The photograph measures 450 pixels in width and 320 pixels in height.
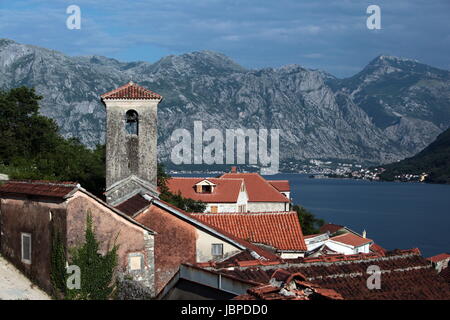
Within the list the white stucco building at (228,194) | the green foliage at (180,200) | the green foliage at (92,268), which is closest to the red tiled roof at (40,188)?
the green foliage at (92,268)

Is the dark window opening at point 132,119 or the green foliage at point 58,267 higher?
the dark window opening at point 132,119

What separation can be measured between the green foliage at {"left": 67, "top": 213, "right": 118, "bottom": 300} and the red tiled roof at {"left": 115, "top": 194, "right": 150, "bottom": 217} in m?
Result: 3.72

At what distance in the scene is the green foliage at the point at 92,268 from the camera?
18.7 m

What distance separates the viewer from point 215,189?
2527 inches

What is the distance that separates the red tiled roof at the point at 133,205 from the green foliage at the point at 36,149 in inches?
235

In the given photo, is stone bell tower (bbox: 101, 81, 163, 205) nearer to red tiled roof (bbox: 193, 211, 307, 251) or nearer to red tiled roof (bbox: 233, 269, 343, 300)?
red tiled roof (bbox: 193, 211, 307, 251)

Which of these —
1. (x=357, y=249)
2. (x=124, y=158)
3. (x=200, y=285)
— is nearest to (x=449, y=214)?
(x=357, y=249)

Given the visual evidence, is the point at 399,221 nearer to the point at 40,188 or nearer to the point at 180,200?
the point at 180,200

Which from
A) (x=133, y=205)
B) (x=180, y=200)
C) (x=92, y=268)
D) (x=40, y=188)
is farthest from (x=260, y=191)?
(x=92, y=268)

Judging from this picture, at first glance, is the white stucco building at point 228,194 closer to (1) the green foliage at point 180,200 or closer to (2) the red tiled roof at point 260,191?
(2) the red tiled roof at point 260,191

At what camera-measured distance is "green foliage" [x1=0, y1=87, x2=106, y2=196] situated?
36.7 m
